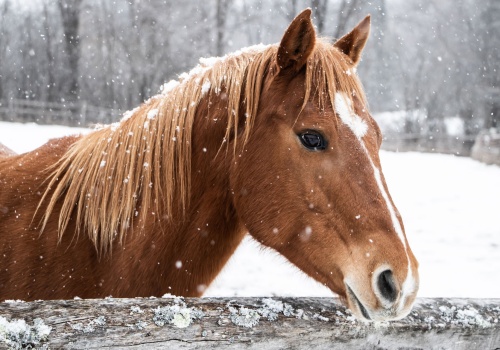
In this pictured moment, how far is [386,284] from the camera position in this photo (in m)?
1.64

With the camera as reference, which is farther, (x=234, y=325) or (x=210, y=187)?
(x=210, y=187)

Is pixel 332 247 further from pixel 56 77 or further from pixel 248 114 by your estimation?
pixel 56 77

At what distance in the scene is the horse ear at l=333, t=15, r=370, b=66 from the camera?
2.39 meters

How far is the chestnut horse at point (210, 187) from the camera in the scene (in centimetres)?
189

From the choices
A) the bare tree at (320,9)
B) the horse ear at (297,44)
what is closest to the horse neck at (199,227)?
the horse ear at (297,44)

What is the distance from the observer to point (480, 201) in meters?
9.16

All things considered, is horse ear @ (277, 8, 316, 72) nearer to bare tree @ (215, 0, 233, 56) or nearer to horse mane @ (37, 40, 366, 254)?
horse mane @ (37, 40, 366, 254)

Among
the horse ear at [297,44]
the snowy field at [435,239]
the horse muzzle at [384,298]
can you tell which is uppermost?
the horse ear at [297,44]

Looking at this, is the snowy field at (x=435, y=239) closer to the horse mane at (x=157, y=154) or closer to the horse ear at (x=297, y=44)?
the horse mane at (x=157, y=154)

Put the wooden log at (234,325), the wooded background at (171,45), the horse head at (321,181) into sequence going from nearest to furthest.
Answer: the wooden log at (234,325) < the horse head at (321,181) < the wooded background at (171,45)

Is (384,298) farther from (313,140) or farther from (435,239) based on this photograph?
(435,239)

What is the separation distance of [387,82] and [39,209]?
3150 centimetres

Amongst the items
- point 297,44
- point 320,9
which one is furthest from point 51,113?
point 297,44

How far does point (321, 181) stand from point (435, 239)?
19.4 feet
